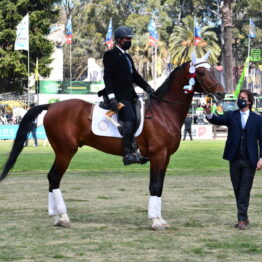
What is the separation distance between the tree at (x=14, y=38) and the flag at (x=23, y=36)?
722 cm

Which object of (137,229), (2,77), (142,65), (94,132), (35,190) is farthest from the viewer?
(142,65)

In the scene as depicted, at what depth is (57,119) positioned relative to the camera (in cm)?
1258

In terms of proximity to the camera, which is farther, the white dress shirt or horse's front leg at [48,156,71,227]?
horse's front leg at [48,156,71,227]

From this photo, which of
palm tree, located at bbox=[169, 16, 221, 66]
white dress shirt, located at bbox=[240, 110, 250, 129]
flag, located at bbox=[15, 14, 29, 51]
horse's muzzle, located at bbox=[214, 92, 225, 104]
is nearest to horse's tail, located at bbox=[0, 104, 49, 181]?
horse's muzzle, located at bbox=[214, 92, 225, 104]

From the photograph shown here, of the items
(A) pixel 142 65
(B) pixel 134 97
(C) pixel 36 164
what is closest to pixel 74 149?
(B) pixel 134 97

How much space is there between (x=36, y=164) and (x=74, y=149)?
16.4 m

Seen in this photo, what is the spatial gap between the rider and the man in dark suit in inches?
57.9

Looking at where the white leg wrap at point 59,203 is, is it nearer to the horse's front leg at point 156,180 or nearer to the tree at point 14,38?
the horse's front leg at point 156,180

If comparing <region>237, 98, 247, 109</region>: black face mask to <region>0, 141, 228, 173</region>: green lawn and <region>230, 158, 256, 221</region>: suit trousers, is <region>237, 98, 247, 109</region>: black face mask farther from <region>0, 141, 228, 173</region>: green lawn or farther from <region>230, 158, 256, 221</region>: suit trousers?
<region>0, 141, 228, 173</region>: green lawn

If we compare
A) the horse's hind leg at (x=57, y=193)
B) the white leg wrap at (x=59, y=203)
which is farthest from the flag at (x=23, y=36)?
the white leg wrap at (x=59, y=203)

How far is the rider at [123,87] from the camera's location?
39.3ft

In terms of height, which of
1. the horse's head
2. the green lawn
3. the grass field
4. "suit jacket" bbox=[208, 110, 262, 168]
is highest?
the horse's head

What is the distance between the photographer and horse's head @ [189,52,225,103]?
11969 millimetres

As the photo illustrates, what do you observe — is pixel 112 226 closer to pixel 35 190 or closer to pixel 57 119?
pixel 57 119
